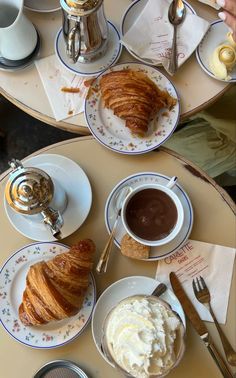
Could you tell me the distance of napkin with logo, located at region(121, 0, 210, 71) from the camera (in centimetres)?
126

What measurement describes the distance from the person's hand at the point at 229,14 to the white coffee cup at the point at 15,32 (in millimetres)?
461

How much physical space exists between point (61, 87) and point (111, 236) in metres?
0.39

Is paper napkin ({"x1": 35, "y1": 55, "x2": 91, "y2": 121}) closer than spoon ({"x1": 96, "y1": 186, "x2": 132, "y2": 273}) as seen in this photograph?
No

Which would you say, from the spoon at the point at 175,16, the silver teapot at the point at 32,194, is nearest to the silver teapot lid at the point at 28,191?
the silver teapot at the point at 32,194

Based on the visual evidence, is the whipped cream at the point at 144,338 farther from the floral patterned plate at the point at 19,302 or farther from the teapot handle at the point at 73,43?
the teapot handle at the point at 73,43

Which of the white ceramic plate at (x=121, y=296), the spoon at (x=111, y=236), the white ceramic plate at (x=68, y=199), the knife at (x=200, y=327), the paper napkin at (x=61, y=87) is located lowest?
the knife at (x=200, y=327)

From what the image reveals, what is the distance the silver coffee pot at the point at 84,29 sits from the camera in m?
1.11

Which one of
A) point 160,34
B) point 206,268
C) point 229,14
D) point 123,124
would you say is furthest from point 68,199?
point 229,14

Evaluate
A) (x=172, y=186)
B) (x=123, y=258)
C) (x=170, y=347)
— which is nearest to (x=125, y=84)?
(x=172, y=186)

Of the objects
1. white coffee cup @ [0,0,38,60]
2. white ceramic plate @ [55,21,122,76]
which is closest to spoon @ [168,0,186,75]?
white ceramic plate @ [55,21,122,76]

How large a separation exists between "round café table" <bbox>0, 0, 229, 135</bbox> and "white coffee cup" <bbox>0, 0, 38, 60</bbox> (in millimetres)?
43

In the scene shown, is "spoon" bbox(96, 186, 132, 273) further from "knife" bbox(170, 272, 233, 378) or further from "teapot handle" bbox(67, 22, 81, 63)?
"teapot handle" bbox(67, 22, 81, 63)

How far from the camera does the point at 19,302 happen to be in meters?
1.12

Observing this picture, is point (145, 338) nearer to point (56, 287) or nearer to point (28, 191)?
point (56, 287)
